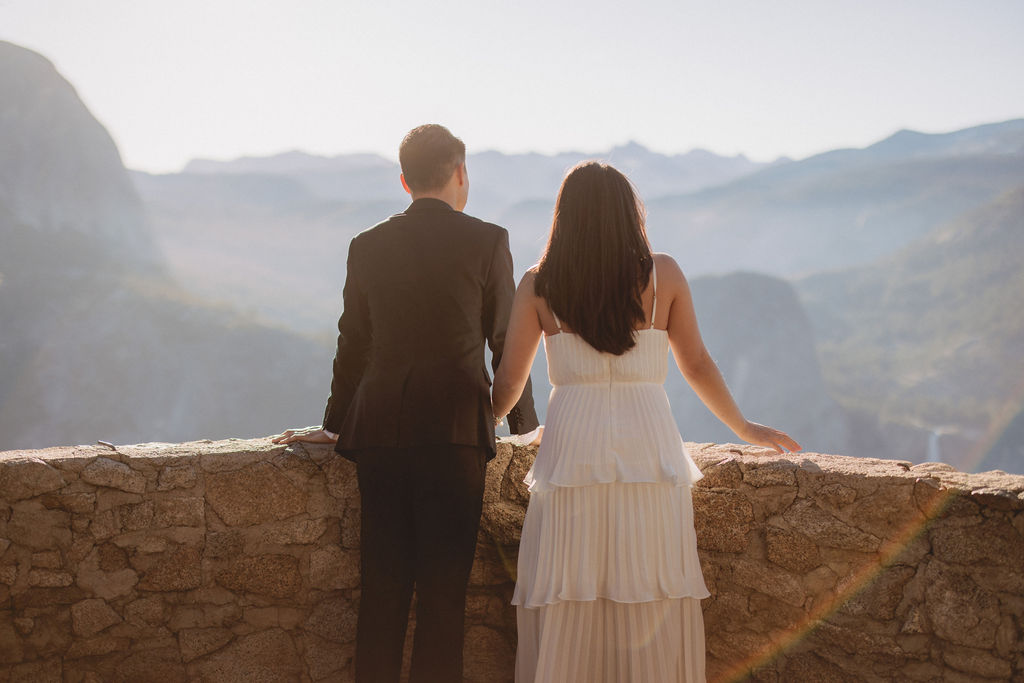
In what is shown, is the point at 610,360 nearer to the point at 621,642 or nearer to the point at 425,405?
the point at 425,405

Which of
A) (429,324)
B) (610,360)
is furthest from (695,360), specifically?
(429,324)

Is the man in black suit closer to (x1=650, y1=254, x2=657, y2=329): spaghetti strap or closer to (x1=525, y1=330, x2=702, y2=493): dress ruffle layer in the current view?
(x1=525, y1=330, x2=702, y2=493): dress ruffle layer

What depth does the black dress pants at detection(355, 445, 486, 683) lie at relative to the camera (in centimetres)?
203

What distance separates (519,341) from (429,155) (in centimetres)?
59

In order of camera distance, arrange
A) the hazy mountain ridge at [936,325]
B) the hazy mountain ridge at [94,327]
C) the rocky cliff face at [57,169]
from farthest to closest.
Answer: the hazy mountain ridge at [936,325]
the rocky cliff face at [57,169]
the hazy mountain ridge at [94,327]

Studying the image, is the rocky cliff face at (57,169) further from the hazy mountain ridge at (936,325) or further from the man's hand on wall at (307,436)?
the man's hand on wall at (307,436)

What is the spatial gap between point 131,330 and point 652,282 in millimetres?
68099

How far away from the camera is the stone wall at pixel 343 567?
6.81 feet

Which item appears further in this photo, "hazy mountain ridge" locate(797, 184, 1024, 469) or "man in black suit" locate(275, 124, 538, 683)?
"hazy mountain ridge" locate(797, 184, 1024, 469)

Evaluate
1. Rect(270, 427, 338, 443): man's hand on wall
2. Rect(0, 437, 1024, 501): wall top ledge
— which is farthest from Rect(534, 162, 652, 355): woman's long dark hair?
Rect(270, 427, 338, 443): man's hand on wall

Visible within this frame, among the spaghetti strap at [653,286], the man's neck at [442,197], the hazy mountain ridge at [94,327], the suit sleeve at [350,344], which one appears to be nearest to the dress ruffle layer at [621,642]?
the spaghetti strap at [653,286]

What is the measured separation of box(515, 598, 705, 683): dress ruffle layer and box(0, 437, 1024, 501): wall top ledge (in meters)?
0.60

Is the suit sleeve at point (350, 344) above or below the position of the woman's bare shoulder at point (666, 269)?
below

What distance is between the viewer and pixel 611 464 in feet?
6.28
